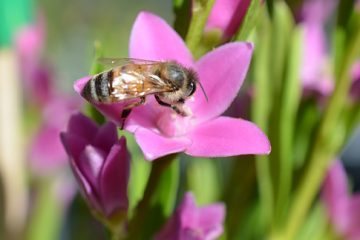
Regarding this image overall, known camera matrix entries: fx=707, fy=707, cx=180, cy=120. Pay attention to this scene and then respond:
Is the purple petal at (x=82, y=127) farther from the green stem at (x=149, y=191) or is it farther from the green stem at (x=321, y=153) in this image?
the green stem at (x=321, y=153)

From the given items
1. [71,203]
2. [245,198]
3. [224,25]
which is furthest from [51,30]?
[224,25]

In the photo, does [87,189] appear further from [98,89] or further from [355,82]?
[355,82]

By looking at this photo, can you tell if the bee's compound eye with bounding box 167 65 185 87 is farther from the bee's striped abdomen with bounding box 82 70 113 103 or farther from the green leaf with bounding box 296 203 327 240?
the green leaf with bounding box 296 203 327 240

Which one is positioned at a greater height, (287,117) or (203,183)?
(287,117)

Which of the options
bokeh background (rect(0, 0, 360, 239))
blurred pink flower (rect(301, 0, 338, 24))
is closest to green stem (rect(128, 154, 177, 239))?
blurred pink flower (rect(301, 0, 338, 24))

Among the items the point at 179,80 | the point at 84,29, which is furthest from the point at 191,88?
the point at 84,29

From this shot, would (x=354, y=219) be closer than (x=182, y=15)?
No

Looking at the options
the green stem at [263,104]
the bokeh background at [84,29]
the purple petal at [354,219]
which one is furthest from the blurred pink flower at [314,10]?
the bokeh background at [84,29]
